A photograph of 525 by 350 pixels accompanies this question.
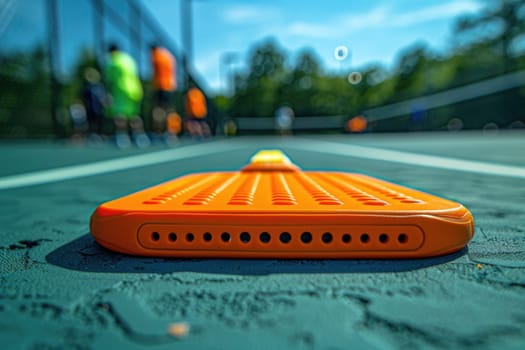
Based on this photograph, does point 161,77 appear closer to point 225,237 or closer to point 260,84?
point 225,237

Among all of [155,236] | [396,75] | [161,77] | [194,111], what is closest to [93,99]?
[161,77]

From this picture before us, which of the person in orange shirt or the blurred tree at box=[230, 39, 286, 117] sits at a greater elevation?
the blurred tree at box=[230, 39, 286, 117]

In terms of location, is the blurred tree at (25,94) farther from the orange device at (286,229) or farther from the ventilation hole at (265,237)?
the ventilation hole at (265,237)

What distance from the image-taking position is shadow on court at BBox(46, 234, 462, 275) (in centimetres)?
70

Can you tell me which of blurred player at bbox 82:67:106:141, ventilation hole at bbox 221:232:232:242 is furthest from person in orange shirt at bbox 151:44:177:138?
ventilation hole at bbox 221:232:232:242

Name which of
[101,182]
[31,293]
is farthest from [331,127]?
[31,293]

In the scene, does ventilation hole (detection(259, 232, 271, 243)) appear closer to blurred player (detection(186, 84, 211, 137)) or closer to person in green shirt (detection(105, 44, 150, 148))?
person in green shirt (detection(105, 44, 150, 148))

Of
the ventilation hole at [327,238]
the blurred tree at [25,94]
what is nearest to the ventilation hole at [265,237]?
the ventilation hole at [327,238]

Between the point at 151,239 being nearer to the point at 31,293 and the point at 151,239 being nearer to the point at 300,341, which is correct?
the point at 31,293

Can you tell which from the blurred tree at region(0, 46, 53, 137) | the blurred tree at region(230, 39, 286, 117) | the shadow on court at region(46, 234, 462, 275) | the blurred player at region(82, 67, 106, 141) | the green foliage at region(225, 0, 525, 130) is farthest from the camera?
the blurred tree at region(230, 39, 286, 117)

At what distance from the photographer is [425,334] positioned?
474 millimetres

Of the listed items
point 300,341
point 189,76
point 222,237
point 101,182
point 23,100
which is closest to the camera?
point 300,341

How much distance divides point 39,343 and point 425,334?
0.47 m

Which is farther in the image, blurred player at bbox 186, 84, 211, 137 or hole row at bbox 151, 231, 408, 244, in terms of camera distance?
blurred player at bbox 186, 84, 211, 137
